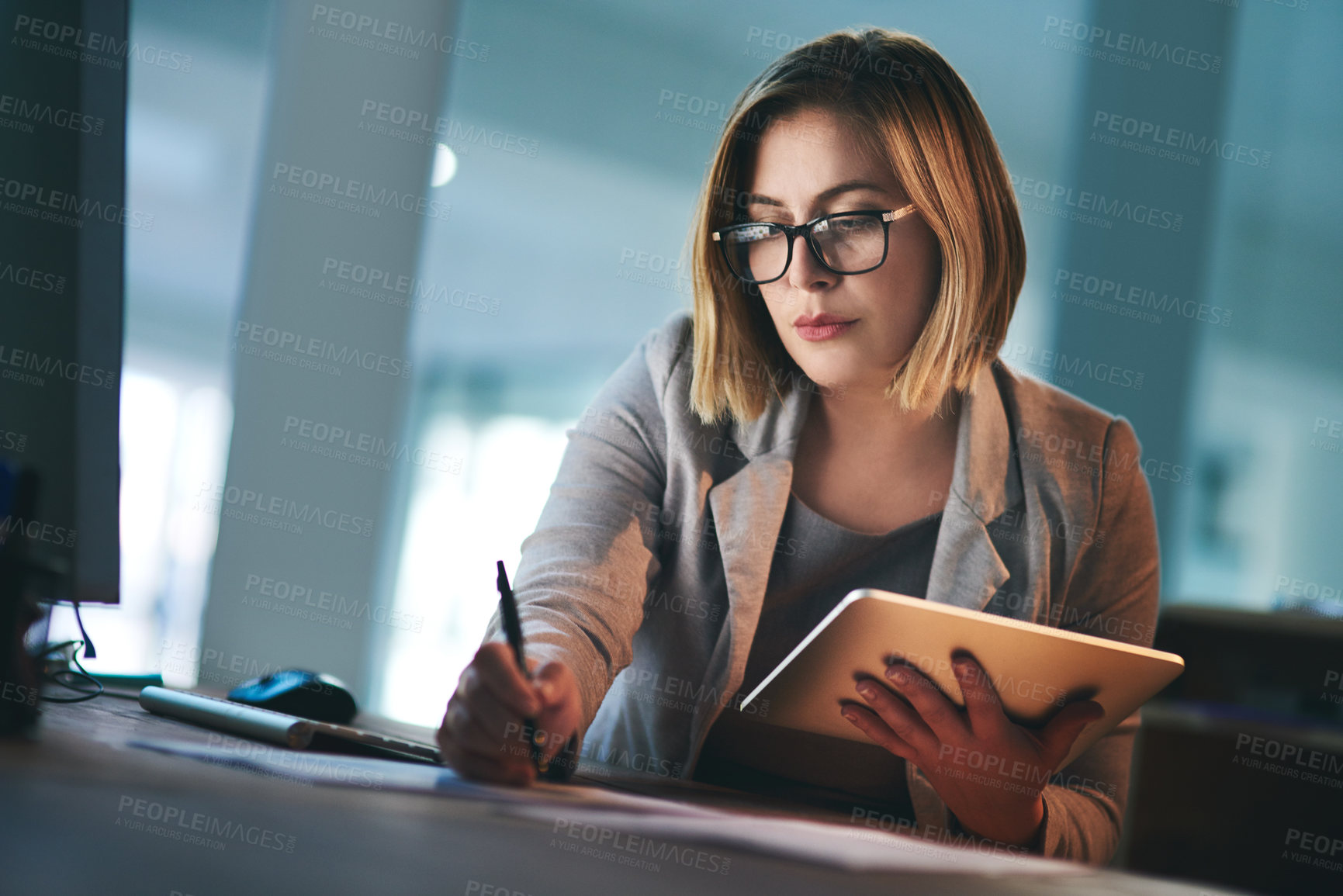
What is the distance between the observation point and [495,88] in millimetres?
4512

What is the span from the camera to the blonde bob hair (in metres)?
1.36

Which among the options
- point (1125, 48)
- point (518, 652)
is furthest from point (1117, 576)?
point (1125, 48)

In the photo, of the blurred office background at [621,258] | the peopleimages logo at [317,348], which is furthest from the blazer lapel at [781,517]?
the peopleimages logo at [317,348]

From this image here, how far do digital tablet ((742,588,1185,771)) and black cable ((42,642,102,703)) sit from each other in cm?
72

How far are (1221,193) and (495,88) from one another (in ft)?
10.6

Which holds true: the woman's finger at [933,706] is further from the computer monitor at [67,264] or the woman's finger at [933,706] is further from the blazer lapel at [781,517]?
the computer monitor at [67,264]

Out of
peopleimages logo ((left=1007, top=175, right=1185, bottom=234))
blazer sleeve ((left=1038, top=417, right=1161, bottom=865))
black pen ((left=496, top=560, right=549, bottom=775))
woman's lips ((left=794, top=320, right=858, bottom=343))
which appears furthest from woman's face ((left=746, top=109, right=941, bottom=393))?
peopleimages logo ((left=1007, top=175, right=1185, bottom=234))

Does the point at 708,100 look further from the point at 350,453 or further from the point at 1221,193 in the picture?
the point at 350,453

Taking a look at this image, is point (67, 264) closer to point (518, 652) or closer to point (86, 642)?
point (86, 642)

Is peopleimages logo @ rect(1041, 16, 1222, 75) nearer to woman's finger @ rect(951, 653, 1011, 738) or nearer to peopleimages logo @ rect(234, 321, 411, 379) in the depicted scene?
peopleimages logo @ rect(234, 321, 411, 379)

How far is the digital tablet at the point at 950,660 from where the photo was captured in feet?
2.79

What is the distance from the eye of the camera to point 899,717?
1021 millimetres

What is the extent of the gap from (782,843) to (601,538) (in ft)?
2.33

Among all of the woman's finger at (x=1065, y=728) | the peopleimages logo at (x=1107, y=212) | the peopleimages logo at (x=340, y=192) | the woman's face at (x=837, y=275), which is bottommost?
the woman's finger at (x=1065, y=728)
